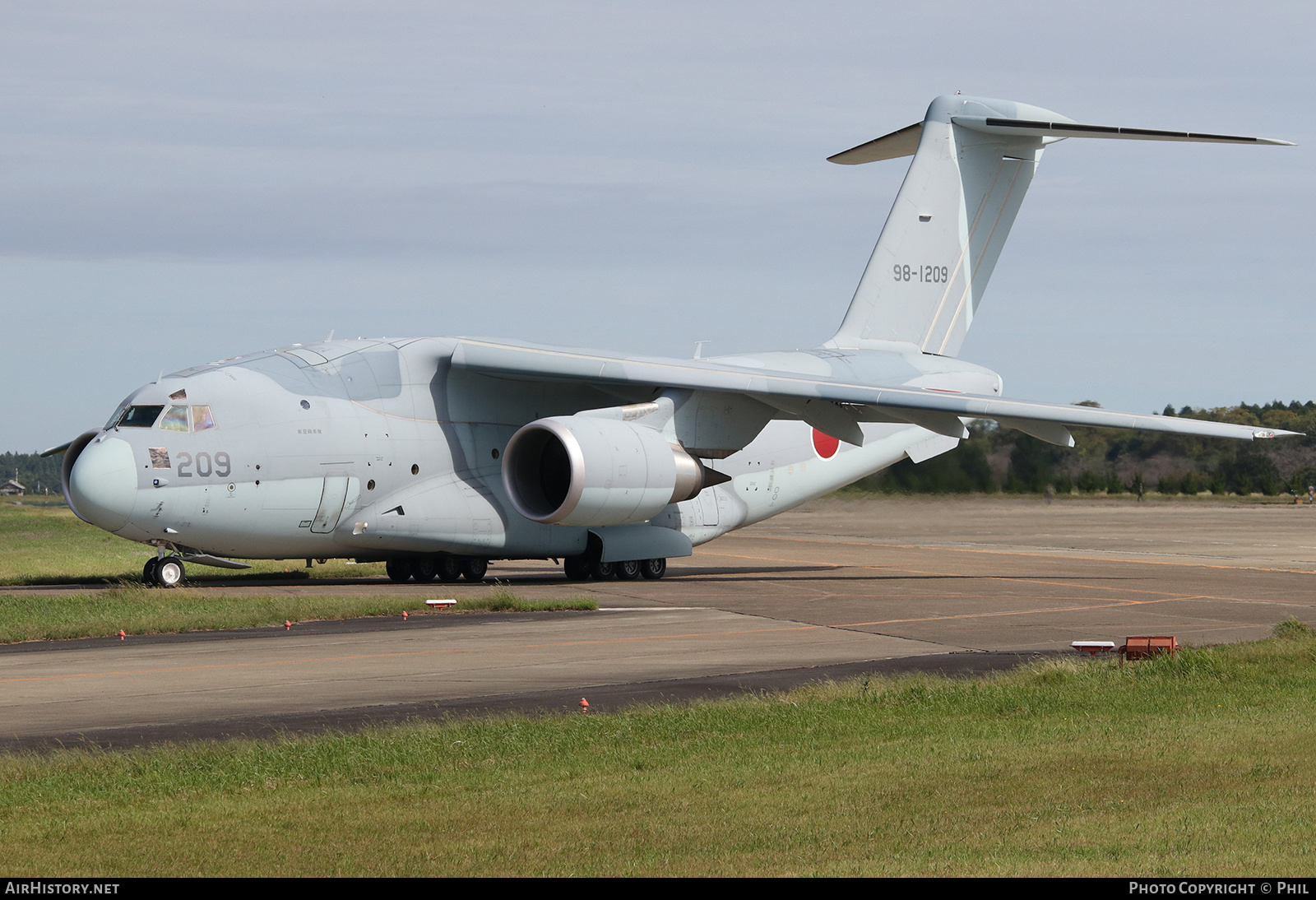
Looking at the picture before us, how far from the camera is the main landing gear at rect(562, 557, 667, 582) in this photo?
2492cm

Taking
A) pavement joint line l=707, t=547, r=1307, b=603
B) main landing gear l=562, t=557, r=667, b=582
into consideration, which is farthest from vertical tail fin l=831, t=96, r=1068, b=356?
main landing gear l=562, t=557, r=667, b=582

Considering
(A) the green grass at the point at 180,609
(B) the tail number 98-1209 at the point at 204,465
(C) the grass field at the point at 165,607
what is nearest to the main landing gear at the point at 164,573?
(C) the grass field at the point at 165,607

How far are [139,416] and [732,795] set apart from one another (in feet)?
52.0

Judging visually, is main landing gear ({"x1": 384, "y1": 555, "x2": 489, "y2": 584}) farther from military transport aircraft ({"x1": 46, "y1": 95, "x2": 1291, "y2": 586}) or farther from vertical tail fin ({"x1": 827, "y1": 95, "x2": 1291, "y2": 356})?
vertical tail fin ({"x1": 827, "y1": 95, "x2": 1291, "y2": 356})

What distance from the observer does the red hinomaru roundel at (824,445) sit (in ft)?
91.7

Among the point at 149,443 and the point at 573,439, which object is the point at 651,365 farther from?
the point at 149,443

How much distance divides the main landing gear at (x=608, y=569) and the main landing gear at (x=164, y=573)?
253 inches

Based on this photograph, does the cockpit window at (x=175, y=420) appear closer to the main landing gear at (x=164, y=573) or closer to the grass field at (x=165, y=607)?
the main landing gear at (x=164, y=573)

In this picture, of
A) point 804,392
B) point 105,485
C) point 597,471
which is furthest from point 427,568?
point 804,392

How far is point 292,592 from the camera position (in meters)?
21.7

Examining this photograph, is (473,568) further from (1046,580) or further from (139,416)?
(1046,580)

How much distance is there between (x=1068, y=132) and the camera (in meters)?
28.1

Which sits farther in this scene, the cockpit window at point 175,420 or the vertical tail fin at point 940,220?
the vertical tail fin at point 940,220

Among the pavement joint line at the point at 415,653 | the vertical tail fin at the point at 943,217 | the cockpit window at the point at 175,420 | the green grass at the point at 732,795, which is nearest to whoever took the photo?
the green grass at the point at 732,795
